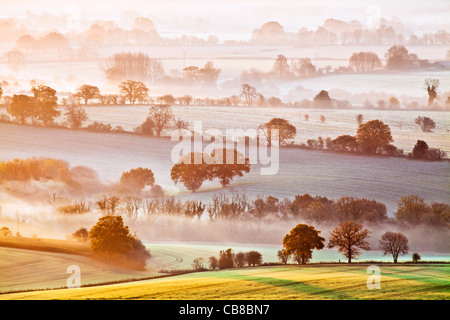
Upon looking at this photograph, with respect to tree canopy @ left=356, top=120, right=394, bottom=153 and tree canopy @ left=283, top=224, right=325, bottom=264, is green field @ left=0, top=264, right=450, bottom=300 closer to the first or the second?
tree canopy @ left=283, top=224, right=325, bottom=264

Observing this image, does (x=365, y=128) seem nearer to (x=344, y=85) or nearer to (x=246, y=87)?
(x=344, y=85)

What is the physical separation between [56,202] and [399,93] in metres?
5.74

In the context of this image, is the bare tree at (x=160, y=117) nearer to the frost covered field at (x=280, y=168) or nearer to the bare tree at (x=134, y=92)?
the frost covered field at (x=280, y=168)

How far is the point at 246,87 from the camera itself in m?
10.7

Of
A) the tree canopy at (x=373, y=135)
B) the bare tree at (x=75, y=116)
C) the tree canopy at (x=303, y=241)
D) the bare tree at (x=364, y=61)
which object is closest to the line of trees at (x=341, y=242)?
the tree canopy at (x=303, y=241)

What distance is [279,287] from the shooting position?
8555 millimetres

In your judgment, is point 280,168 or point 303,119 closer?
point 280,168

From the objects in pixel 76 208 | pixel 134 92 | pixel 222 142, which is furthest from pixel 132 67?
pixel 76 208

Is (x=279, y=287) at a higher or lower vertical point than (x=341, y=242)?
lower

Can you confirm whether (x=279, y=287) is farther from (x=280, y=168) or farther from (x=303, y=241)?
(x=280, y=168)

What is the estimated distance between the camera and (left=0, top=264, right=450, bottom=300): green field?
833cm
